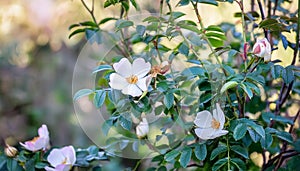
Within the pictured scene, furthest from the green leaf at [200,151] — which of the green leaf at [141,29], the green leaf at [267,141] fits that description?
the green leaf at [141,29]

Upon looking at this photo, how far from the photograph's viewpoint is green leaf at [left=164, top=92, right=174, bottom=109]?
2.19 ft

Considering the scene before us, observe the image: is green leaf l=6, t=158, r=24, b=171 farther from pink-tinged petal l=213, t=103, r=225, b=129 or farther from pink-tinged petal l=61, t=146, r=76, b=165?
pink-tinged petal l=213, t=103, r=225, b=129

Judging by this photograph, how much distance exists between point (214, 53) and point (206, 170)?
23 cm

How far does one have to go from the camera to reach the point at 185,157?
27.8 inches

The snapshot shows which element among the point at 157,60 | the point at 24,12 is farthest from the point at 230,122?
the point at 24,12

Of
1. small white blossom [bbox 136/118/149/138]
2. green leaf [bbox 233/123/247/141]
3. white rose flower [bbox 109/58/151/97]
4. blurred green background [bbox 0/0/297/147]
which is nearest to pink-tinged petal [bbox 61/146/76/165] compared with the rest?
small white blossom [bbox 136/118/149/138]

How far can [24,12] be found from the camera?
108 inches

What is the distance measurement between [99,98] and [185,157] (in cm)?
17

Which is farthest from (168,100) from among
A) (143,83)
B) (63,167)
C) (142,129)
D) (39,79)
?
(39,79)

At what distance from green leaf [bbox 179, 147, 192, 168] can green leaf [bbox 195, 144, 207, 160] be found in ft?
0.04

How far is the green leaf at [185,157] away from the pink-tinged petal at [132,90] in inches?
5.4

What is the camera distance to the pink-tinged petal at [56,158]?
33.3 inches

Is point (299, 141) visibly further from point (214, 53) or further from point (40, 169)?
point (40, 169)

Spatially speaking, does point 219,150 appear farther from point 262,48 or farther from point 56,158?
point 56,158
